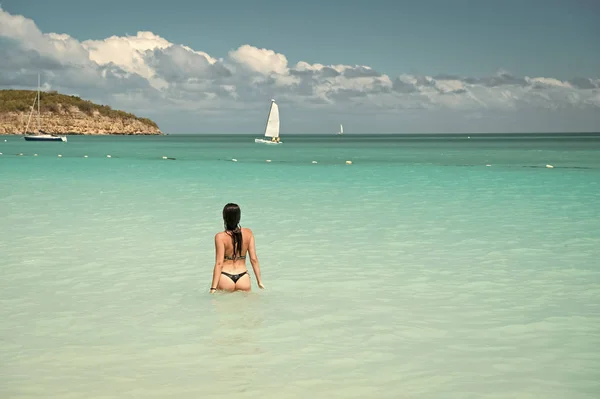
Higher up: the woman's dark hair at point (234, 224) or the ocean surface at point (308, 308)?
the woman's dark hair at point (234, 224)

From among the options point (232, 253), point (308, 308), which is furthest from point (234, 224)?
point (308, 308)

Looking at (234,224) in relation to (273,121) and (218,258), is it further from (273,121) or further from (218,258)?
(273,121)

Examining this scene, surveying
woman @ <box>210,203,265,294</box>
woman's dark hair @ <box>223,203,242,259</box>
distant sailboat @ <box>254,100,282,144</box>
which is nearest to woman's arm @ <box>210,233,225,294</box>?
woman @ <box>210,203,265,294</box>

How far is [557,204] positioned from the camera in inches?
1181

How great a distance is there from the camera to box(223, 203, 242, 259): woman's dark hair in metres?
11.4

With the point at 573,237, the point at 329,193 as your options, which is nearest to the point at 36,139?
the point at 329,193

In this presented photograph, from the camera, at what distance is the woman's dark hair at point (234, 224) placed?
11.4m

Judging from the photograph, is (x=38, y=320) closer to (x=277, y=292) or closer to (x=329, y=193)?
(x=277, y=292)

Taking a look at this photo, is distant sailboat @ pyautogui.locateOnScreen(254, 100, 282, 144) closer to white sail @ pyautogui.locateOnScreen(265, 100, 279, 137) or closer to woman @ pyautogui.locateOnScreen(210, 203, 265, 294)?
white sail @ pyautogui.locateOnScreen(265, 100, 279, 137)

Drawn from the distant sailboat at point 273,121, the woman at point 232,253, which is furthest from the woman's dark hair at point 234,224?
the distant sailboat at point 273,121

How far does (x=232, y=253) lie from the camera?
38.4ft

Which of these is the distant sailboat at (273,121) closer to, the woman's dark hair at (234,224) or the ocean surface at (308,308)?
the ocean surface at (308,308)

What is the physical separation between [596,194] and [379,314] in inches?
1062

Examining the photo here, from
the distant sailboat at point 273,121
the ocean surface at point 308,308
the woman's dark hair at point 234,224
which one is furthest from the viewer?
the distant sailboat at point 273,121
